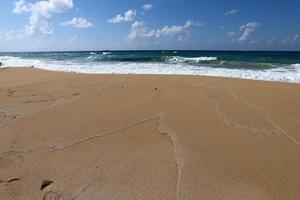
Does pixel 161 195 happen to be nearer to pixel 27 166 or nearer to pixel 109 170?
pixel 109 170

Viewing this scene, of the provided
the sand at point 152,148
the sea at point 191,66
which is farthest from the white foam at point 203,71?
the sand at point 152,148

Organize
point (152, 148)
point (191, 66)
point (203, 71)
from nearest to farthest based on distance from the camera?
point (152, 148) < point (203, 71) < point (191, 66)

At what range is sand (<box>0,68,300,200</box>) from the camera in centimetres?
231

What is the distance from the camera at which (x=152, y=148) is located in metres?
3.05

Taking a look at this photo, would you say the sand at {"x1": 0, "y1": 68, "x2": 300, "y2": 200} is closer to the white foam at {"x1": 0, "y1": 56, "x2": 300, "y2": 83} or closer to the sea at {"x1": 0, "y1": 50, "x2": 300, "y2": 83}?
the white foam at {"x1": 0, "y1": 56, "x2": 300, "y2": 83}

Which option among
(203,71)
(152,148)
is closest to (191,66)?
(203,71)

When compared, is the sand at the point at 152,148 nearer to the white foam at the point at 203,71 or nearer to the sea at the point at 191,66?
the white foam at the point at 203,71

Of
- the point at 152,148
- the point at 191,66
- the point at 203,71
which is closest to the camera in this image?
the point at 152,148

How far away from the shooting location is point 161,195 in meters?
2.21

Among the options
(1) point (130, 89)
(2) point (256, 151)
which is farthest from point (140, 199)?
(1) point (130, 89)

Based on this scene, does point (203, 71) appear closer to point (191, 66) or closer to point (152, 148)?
point (191, 66)

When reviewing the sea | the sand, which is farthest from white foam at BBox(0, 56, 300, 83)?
the sand

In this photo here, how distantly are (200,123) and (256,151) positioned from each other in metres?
1.04

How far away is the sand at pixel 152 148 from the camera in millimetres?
2309
